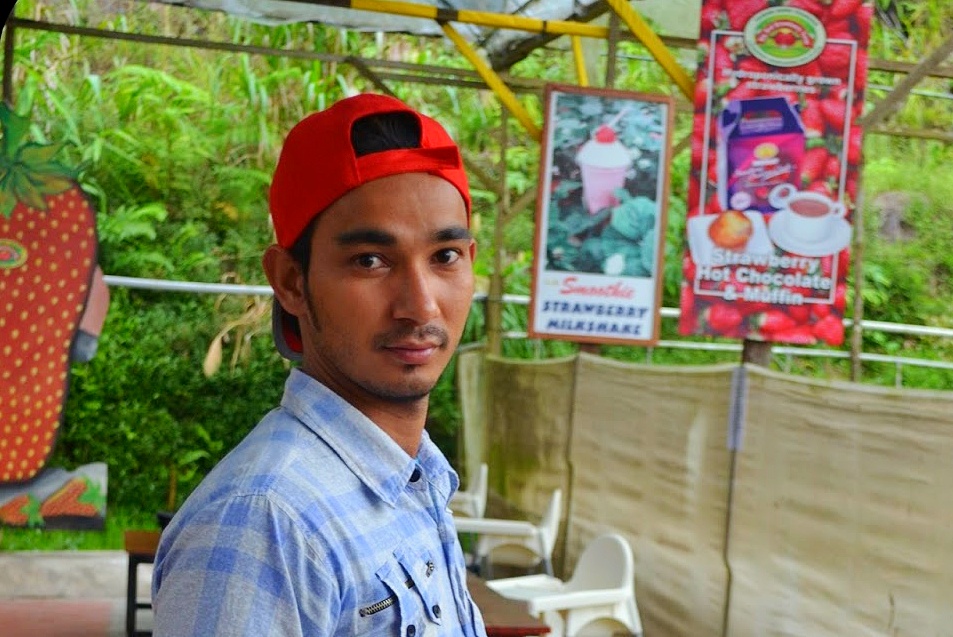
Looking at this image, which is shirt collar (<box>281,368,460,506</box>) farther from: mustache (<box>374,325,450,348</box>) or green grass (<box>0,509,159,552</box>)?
green grass (<box>0,509,159,552</box>)

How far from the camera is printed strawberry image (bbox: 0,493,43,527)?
9461mm

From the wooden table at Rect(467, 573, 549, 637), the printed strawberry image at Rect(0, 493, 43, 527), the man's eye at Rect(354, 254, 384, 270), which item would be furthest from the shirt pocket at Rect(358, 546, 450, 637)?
the printed strawberry image at Rect(0, 493, 43, 527)

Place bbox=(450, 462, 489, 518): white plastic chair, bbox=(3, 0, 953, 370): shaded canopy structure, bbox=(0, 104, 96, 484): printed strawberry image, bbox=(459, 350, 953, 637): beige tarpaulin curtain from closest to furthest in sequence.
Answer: bbox=(459, 350, 953, 637): beige tarpaulin curtain, bbox=(3, 0, 953, 370): shaded canopy structure, bbox=(450, 462, 489, 518): white plastic chair, bbox=(0, 104, 96, 484): printed strawberry image

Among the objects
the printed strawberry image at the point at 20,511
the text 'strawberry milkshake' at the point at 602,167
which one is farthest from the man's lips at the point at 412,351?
the printed strawberry image at the point at 20,511

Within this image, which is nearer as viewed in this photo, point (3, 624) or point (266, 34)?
point (3, 624)

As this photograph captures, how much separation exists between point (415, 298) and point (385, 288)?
28 millimetres

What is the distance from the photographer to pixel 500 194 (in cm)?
1054

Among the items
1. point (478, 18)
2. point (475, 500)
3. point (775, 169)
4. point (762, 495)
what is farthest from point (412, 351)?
point (475, 500)

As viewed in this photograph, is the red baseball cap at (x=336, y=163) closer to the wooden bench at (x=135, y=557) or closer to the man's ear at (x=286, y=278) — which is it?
the man's ear at (x=286, y=278)

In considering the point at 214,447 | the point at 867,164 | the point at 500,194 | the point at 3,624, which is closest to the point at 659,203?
the point at 500,194

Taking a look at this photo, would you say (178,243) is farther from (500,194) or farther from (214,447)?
(500,194)

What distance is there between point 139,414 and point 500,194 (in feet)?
13.0

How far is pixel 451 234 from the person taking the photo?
4.49ft

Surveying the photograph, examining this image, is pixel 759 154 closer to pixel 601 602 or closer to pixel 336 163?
pixel 601 602
